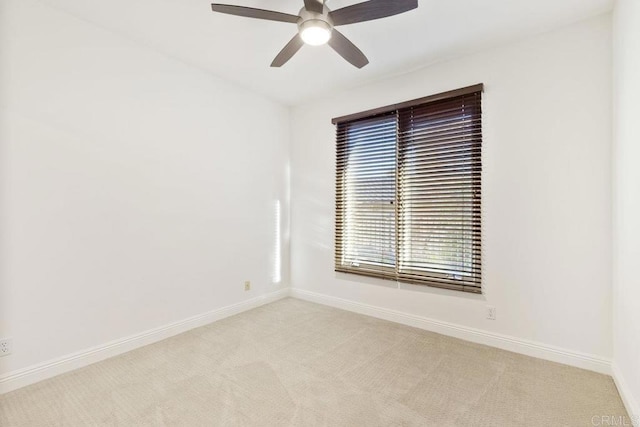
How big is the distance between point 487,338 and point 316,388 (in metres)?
1.66

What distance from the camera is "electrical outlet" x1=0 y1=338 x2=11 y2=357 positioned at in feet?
6.42

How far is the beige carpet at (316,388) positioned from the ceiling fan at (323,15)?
2.39 meters

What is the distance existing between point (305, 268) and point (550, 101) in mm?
3091

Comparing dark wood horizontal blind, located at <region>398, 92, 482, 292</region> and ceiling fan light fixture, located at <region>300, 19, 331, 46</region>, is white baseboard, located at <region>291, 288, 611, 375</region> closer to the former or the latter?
dark wood horizontal blind, located at <region>398, 92, 482, 292</region>

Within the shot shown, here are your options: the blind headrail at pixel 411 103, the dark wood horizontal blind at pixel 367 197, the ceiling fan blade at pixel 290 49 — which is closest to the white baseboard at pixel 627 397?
the dark wood horizontal blind at pixel 367 197

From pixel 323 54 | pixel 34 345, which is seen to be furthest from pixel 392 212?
pixel 34 345

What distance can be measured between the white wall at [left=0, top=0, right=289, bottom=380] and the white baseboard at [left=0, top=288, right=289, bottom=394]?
5 cm

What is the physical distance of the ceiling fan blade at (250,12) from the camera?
5.81 feet

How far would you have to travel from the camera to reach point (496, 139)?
8.71ft

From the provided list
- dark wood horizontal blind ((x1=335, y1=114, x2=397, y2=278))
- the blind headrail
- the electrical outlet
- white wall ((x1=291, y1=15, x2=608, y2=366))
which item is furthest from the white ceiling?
the electrical outlet

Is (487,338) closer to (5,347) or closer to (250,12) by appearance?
(250,12)

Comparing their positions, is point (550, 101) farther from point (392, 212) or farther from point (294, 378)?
point (294, 378)

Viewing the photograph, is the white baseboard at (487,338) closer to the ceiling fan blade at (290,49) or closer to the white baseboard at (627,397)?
the white baseboard at (627,397)

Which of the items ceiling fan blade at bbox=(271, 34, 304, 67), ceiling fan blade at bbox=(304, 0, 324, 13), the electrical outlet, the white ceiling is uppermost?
the white ceiling
